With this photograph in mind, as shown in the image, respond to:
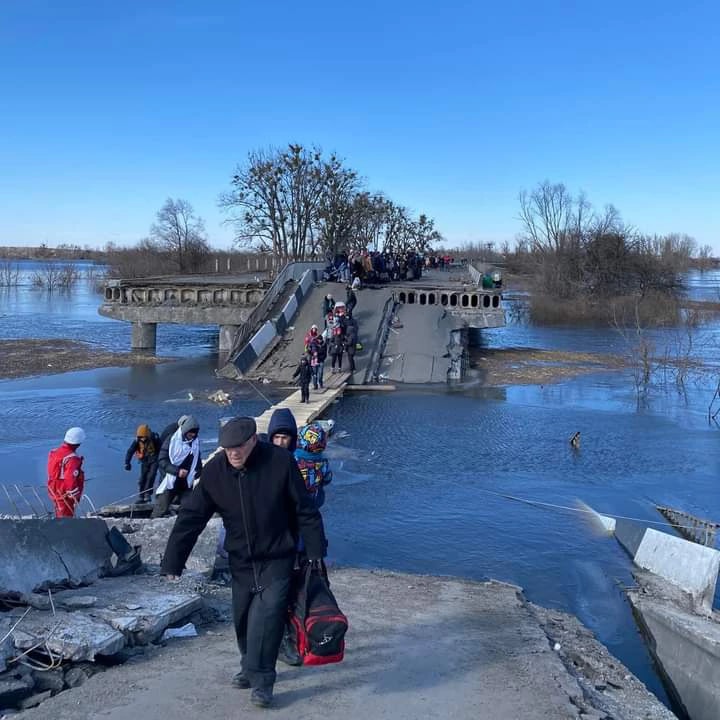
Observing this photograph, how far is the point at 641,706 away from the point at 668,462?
10778 millimetres

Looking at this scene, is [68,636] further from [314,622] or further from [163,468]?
[163,468]

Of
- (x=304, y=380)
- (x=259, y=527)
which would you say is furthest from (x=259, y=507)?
(x=304, y=380)

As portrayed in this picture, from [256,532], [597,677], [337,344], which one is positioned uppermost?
[256,532]

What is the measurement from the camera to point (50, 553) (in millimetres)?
6992

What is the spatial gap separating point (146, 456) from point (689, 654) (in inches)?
276

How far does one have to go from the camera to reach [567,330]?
4581 centimetres

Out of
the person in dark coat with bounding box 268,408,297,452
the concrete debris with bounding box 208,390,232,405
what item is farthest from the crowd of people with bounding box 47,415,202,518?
the concrete debris with bounding box 208,390,232,405

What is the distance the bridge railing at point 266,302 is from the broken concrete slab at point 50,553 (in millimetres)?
17568

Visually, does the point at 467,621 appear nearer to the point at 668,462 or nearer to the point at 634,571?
the point at 634,571

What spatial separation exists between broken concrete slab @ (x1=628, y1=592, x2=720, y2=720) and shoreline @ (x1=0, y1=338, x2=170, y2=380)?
20.8 m

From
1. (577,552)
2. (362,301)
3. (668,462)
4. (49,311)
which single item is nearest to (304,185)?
(49,311)

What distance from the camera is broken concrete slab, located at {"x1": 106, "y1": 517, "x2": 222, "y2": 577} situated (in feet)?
27.6

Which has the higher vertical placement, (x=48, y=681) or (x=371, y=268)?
(x=371, y=268)

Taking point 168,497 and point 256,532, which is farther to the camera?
point 168,497
